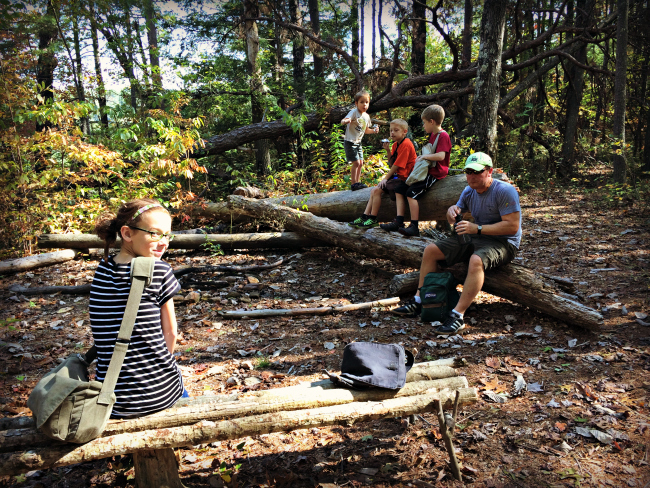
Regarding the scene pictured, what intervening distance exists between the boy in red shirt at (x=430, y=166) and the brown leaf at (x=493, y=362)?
2602 mm

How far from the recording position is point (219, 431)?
242 cm

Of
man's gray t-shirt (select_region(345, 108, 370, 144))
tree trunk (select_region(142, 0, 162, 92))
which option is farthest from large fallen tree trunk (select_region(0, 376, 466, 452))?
tree trunk (select_region(142, 0, 162, 92))

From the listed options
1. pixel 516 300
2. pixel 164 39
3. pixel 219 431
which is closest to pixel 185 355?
pixel 219 431

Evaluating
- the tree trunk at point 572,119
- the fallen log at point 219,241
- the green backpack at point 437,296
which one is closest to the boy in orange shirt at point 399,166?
the green backpack at point 437,296

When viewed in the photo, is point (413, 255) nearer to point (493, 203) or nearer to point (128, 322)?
point (493, 203)

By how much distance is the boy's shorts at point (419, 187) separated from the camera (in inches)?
256

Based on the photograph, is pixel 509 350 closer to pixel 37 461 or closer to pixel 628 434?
pixel 628 434

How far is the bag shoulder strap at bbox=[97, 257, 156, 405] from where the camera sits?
2252 mm

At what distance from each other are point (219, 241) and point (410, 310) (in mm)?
4417

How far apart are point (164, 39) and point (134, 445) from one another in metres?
21.5

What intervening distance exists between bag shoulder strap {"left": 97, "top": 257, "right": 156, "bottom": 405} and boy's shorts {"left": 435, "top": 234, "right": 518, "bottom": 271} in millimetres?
3744

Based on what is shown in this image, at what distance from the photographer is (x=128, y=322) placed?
231 centimetres

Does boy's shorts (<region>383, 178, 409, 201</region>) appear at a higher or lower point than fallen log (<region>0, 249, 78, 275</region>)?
higher

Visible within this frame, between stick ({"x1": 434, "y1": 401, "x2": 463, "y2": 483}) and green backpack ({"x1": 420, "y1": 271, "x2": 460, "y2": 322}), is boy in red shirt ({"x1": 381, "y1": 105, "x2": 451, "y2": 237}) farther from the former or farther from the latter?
stick ({"x1": 434, "y1": 401, "x2": 463, "y2": 483})
